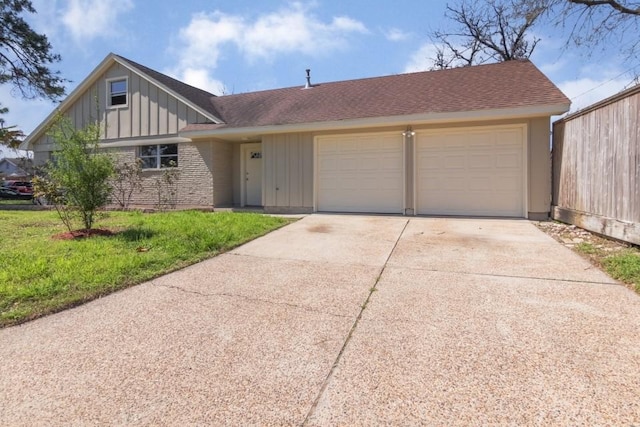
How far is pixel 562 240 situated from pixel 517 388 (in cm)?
A: 545

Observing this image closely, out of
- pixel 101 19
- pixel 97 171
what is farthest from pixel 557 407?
pixel 101 19

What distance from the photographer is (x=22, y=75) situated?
1808cm

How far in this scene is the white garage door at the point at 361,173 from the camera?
1010cm

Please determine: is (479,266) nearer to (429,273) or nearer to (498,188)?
(429,273)

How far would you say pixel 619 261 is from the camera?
4719 millimetres

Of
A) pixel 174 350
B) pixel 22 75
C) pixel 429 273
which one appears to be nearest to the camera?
pixel 174 350

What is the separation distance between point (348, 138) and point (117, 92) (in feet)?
30.8

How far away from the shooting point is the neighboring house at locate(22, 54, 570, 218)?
909 centimetres

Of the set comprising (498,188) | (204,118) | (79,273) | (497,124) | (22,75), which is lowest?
(79,273)

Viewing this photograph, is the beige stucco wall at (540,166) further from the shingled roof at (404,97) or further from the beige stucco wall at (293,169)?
the beige stucco wall at (293,169)

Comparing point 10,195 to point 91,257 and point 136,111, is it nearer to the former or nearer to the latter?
point 136,111

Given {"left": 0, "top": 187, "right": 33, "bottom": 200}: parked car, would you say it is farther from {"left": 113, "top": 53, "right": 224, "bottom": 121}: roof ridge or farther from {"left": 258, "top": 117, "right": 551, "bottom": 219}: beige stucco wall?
{"left": 258, "top": 117, "right": 551, "bottom": 219}: beige stucco wall

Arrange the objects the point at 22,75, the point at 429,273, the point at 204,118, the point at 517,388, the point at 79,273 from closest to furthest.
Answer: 1. the point at 517,388
2. the point at 79,273
3. the point at 429,273
4. the point at 204,118
5. the point at 22,75

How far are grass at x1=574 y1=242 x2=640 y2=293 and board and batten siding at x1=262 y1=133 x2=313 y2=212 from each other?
22.7ft
